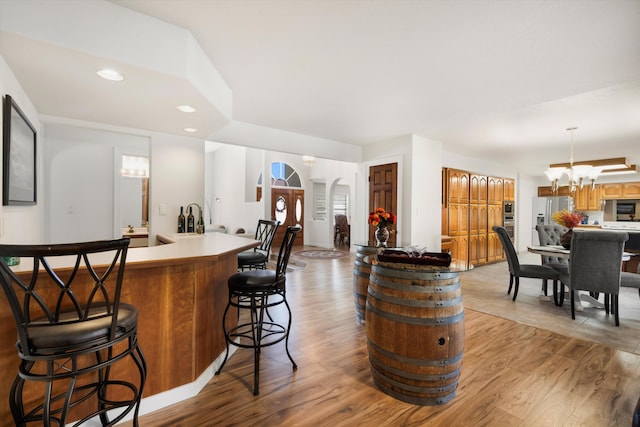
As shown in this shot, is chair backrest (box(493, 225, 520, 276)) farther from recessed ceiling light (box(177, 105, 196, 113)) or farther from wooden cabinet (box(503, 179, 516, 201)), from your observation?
recessed ceiling light (box(177, 105, 196, 113))

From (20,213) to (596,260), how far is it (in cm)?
548

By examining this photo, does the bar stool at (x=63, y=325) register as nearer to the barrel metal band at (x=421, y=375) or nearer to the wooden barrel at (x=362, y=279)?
the barrel metal band at (x=421, y=375)

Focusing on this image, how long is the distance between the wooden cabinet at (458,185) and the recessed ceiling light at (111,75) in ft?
18.0

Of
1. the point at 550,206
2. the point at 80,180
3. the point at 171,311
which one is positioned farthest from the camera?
the point at 550,206

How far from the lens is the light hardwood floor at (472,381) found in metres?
1.67

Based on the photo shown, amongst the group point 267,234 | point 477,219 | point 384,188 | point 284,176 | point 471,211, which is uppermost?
point 284,176

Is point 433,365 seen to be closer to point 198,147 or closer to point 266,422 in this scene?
point 266,422

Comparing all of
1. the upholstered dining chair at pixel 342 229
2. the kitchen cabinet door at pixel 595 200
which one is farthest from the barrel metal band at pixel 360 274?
the kitchen cabinet door at pixel 595 200

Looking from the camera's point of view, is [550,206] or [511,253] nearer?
[511,253]

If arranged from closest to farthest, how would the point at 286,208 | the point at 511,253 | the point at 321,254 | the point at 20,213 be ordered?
the point at 20,213, the point at 511,253, the point at 321,254, the point at 286,208

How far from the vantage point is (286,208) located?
31.2ft

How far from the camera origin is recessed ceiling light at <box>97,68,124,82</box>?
6.63 ft

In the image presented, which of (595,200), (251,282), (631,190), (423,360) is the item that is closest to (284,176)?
(251,282)

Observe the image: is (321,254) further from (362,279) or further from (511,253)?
(362,279)
